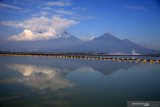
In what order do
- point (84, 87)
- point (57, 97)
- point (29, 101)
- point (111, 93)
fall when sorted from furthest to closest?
1. point (84, 87)
2. point (111, 93)
3. point (57, 97)
4. point (29, 101)

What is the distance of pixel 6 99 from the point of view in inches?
206

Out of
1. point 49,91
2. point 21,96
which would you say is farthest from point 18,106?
point 49,91

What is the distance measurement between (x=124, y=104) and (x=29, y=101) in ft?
6.36

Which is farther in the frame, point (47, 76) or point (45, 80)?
point (47, 76)

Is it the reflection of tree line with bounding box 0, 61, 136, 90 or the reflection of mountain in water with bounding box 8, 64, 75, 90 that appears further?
the reflection of tree line with bounding box 0, 61, 136, 90

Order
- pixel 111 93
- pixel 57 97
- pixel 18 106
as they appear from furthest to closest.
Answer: pixel 111 93 < pixel 57 97 < pixel 18 106

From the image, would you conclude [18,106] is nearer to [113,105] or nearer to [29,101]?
[29,101]

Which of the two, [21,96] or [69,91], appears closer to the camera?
[21,96]

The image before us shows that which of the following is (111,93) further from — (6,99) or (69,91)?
(6,99)

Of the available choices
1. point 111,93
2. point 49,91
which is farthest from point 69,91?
point 111,93

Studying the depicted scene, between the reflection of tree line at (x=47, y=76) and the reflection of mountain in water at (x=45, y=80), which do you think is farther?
the reflection of tree line at (x=47, y=76)

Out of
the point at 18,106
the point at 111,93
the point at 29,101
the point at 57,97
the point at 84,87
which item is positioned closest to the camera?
the point at 18,106

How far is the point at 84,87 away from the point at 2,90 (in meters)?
2.13

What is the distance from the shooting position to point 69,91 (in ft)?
20.2
